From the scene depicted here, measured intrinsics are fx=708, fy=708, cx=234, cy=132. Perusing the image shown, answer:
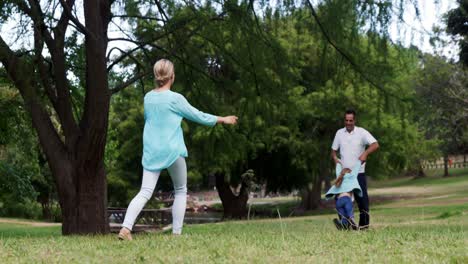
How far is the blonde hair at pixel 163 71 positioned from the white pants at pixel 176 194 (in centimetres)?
78

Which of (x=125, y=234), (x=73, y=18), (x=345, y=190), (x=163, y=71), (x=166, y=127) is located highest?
(x=73, y=18)

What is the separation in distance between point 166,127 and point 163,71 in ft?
1.80

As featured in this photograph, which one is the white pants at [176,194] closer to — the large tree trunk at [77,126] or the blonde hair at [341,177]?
the blonde hair at [341,177]

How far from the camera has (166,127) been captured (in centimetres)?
670

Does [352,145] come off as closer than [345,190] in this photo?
No

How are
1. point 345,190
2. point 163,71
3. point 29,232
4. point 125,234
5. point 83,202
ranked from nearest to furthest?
point 125,234 < point 163,71 < point 345,190 < point 83,202 < point 29,232

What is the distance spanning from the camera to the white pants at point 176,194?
21.8 ft

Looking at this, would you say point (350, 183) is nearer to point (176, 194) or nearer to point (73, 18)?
point (176, 194)

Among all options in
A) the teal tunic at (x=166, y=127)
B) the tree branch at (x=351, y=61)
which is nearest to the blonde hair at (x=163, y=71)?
the teal tunic at (x=166, y=127)

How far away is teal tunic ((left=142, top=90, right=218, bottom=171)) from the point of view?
6.64 meters

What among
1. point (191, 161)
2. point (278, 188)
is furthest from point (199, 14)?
point (278, 188)

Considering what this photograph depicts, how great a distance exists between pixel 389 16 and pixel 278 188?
89.8 ft

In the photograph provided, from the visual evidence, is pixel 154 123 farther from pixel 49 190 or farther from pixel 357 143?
pixel 49 190

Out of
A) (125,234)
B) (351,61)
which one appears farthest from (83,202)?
(351,61)
